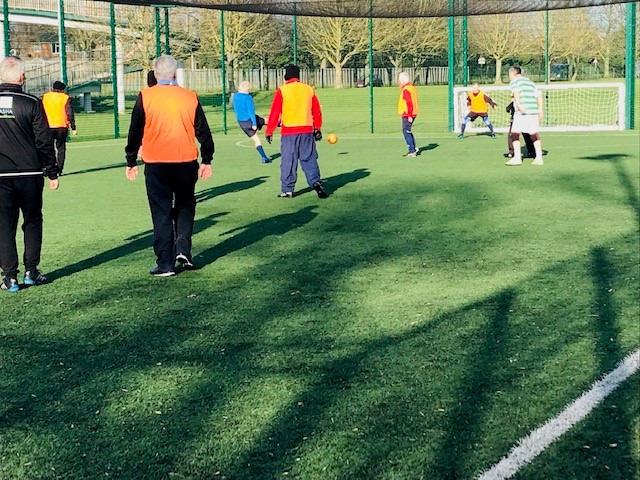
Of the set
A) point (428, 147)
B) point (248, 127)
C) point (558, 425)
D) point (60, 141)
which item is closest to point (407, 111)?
point (428, 147)

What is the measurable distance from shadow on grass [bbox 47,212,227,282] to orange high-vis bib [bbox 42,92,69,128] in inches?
245

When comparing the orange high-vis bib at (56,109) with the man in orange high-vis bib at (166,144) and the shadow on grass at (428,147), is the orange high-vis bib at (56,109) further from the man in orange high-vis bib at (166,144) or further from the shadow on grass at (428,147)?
the man in orange high-vis bib at (166,144)

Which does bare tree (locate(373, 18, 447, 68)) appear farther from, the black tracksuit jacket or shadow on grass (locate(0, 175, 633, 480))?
shadow on grass (locate(0, 175, 633, 480))

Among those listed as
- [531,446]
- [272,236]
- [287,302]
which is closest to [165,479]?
[531,446]

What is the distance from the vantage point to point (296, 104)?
44.0 ft

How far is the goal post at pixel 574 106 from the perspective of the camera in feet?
94.3

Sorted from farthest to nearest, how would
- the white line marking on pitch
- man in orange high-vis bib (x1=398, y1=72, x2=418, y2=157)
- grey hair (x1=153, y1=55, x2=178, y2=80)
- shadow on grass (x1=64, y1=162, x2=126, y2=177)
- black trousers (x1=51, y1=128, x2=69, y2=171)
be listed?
man in orange high-vis bib (x1=398, y1=72, x2=418, y2=157) < shadow on grass (x1=64, y1=162, x2=126, y2=177) < black trousers (x1=51, y1=128, x2=69, y2=171) < grey hair (x1=153, y1=55, x2=178, y2=80) < the white line marking on pitch

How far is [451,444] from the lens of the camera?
4.15 meters

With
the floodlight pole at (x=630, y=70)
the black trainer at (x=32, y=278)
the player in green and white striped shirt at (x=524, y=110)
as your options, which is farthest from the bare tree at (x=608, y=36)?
the black trainer at (x=32, y=278)

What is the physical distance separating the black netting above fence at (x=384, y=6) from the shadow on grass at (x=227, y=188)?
25.0 feet

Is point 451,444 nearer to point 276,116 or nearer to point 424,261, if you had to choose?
point 424,261

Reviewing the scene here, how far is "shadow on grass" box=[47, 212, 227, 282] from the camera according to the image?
8.41 m

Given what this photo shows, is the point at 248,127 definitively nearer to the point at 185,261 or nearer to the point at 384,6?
the point at 185,261

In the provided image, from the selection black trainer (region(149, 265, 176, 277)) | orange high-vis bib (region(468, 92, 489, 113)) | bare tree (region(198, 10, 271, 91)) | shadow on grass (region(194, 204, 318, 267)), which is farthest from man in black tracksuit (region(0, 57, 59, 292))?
bare tree (region(198, 10, 271, 91))
